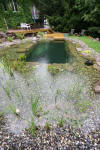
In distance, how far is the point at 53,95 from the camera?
2.12 meters

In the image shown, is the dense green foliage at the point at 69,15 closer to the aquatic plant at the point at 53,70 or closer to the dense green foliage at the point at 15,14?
the dense green foliage at the point at 15,14

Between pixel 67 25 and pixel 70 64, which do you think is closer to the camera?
pixel 70 64

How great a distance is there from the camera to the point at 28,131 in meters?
1.44

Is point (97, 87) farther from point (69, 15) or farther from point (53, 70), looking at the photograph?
point (69, 15)

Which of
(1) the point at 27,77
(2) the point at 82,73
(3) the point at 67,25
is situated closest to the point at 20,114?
(1) the point at 27,77

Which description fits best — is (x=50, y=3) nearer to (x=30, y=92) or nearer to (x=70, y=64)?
(x=70, y=64)

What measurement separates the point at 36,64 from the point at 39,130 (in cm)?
256

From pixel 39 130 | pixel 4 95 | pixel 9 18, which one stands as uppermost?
pixel 9 18

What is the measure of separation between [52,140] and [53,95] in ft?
3.06

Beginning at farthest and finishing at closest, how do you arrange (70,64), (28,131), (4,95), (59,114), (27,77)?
A: (70,64)
(27,77)
(4,95)
(59,114)
(28,131)

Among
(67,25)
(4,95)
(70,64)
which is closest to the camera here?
(4,95)

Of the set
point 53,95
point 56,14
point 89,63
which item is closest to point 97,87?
point 53,95

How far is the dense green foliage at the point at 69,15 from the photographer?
6898mm

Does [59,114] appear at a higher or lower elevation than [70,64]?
lower
